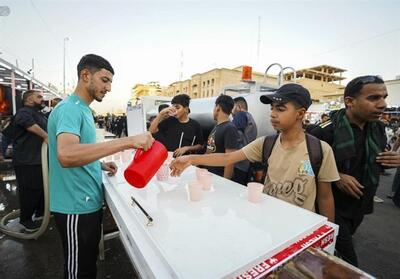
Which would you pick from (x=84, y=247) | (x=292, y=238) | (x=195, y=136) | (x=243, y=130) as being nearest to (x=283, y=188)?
(x=292, y=238)

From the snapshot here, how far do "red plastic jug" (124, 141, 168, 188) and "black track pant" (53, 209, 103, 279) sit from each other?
1.70 ft

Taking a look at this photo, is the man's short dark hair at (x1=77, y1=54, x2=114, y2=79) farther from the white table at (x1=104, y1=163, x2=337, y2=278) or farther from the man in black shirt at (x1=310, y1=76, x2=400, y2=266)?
the man in black shirt at (x1=310, y1=76, x2=400, y2=266)

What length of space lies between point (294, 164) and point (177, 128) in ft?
6.38

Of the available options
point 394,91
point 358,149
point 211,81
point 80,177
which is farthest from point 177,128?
point 211,81

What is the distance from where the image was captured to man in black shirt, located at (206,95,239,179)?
2.59 meters

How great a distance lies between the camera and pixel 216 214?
3.76ft

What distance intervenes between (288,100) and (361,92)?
0.58m

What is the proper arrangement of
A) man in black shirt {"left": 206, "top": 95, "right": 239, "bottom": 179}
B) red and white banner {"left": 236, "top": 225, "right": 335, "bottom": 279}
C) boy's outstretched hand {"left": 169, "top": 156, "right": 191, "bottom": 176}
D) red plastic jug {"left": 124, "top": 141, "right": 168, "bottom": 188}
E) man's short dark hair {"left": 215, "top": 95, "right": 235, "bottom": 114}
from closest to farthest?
red and white banner {"left": 236, "top": 225, "right": 335, "bottom": 279}, red plastic jug {"left": 124, "top": 141, "right": 168, "bottom": 188}, boy's outstretched hand {"left": 169, "top": 156, "right": 191, "bottom": 176}, man in black shirt {"left": 206, "top": 95, "right": 239, "bottom": 179}, man's short dark hair {"left": 215, "top": 95, "right": 235, "bottom": 114}

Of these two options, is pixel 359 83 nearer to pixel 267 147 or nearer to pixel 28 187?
pixel 267 147

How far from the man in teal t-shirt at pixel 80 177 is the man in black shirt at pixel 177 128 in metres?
1.49

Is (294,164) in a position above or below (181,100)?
below

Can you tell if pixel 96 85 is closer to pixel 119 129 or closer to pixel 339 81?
pixel 119 129

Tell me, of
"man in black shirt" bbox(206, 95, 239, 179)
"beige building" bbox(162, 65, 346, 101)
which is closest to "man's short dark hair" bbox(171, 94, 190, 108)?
"man in black shirt" bbox(206, 95, 239, 179)

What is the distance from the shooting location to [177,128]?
10.3 ft
